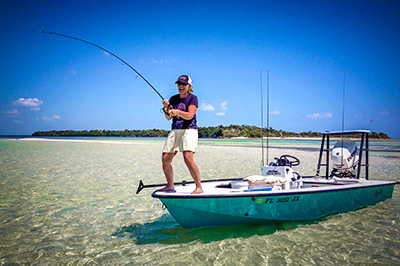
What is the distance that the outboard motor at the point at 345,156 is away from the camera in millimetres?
6930

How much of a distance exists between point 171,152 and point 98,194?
3.99 metres

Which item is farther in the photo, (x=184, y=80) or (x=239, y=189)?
(x=239, y=189)

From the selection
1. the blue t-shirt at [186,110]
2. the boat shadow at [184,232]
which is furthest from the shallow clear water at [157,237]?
the blue t-shirt at [186,110]

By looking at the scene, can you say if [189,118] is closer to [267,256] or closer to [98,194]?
[267,256]

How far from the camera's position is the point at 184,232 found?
453 centimetres

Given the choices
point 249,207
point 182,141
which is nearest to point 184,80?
point 182,141

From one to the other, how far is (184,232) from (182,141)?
1.67 m

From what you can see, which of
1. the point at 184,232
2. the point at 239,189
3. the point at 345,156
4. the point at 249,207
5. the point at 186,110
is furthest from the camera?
the point at 345,156

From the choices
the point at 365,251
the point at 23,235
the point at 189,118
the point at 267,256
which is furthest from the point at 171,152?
the point at 365,251

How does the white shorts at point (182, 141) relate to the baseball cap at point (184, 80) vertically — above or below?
below

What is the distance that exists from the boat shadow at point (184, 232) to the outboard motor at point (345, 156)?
9.27ft

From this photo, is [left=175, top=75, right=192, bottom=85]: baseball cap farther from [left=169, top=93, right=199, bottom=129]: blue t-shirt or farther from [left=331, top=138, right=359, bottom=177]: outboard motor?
[left=331, top=138, right=359, bottom=177]: outboard motor

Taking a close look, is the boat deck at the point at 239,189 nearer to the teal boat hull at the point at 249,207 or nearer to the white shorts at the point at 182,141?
the teal boat hull at the point at 249,207

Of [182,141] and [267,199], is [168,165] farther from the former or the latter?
[267,199]
